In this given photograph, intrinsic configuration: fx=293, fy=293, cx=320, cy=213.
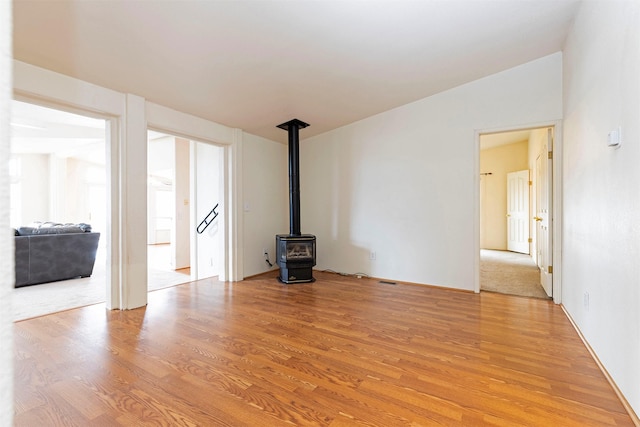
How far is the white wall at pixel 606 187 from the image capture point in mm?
1561

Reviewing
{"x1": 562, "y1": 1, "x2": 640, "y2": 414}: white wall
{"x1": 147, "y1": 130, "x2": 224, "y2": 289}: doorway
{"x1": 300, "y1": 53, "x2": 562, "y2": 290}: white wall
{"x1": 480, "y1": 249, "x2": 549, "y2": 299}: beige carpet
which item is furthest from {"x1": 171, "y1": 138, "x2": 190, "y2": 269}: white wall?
{"x1": 562, "y1": 1, "x2": 640, "y2": 414}: white wall

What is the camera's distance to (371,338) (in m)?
2.39

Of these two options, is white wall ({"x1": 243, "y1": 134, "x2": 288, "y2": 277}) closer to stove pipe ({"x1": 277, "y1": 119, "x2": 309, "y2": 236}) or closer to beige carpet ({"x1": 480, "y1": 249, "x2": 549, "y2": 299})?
stove pipe ({"x1": 277, "y1": 119, "x2": 309, "y2": 236})

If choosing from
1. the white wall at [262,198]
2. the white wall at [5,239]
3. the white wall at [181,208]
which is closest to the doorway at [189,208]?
the white wall at [181,208]

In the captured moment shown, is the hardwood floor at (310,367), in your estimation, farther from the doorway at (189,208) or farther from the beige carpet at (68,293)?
the doorway at (189,208)

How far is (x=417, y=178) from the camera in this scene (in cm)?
406

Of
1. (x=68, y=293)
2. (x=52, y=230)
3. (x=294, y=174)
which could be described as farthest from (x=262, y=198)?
(x=52, y=230)

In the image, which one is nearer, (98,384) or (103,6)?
(98,384)

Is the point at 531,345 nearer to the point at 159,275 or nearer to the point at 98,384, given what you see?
the point at 98,384

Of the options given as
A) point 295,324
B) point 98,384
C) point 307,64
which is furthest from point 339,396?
point 307,64

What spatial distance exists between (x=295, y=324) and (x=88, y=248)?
377 centimetres

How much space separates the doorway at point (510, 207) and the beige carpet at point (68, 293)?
475 cm

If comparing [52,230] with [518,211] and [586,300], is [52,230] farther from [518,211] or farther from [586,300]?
[518,211]

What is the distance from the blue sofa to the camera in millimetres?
3920
